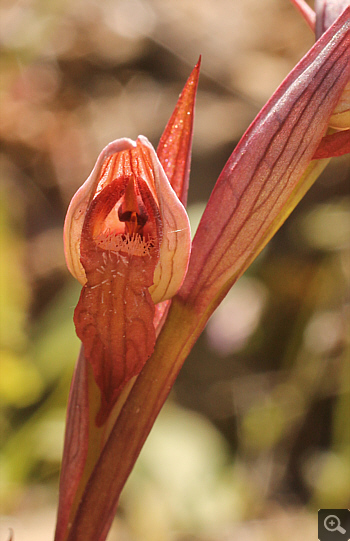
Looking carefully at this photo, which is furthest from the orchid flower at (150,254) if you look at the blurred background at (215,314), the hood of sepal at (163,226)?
the blurred background at (215,314)

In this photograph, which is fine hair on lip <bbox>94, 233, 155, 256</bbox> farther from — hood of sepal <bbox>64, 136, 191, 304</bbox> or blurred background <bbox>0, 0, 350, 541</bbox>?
blurred background <bbox>0, 0, 350, 541</bbox>

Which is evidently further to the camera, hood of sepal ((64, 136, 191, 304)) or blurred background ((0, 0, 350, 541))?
blurred background ((0, 0, 350, 541))

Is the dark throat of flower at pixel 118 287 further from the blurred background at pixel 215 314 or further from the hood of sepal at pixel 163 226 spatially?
the blurred background at pixel 215 314

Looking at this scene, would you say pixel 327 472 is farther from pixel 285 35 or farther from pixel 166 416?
pixel 285 35

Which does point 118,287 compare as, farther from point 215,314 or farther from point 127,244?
point 215,314

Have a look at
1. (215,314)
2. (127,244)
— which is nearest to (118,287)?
(127,244)

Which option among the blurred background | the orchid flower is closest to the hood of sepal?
the orchid flower

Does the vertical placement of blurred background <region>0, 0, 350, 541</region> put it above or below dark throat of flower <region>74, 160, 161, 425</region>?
above

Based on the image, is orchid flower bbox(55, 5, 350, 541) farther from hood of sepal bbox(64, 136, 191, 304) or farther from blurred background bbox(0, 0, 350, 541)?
blurred background bbox(0, 0, 350, 541)
